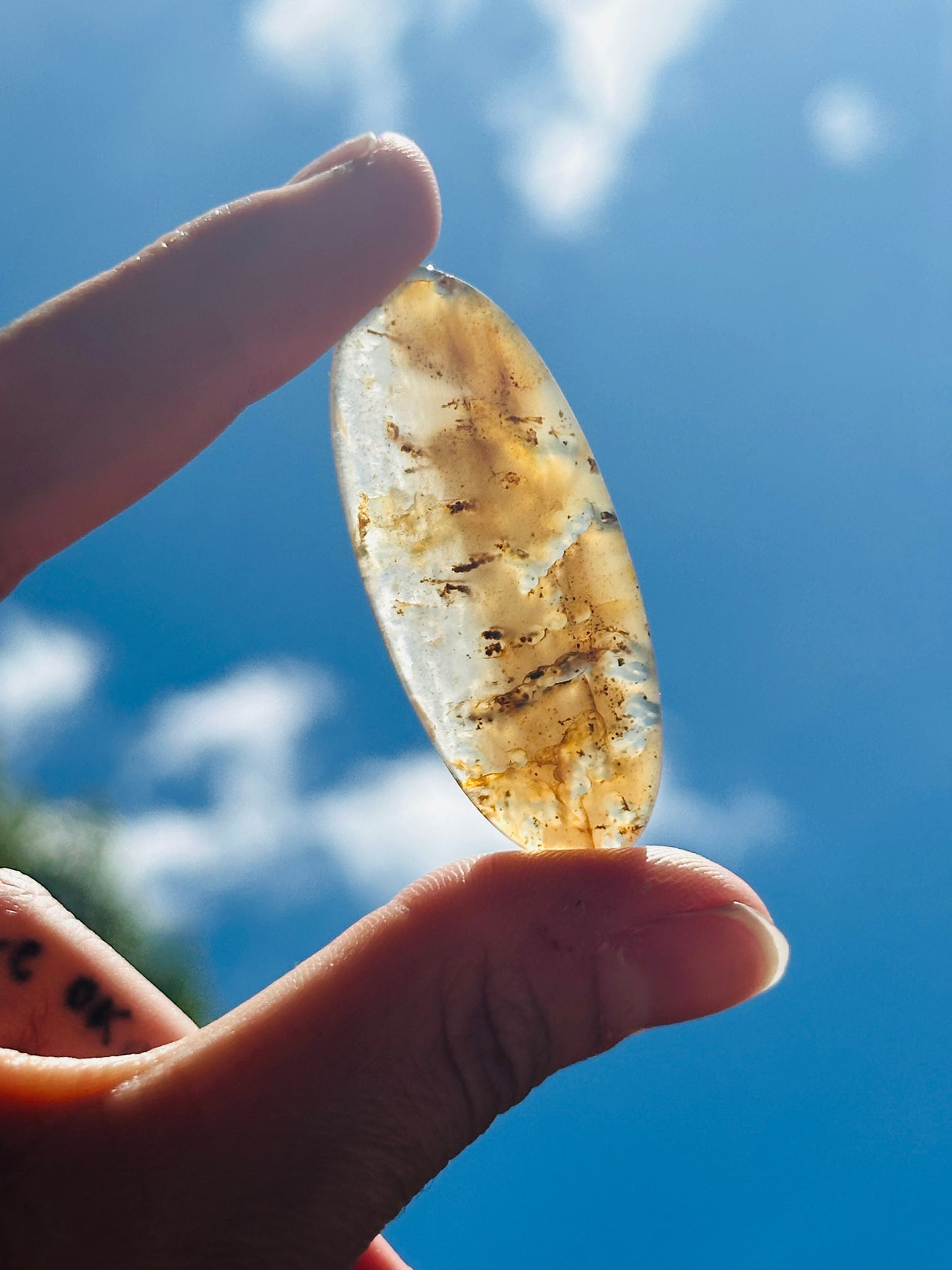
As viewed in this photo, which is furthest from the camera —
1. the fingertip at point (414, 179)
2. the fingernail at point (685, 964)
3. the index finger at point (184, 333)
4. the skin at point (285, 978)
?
the fingertip at point (414, 179)

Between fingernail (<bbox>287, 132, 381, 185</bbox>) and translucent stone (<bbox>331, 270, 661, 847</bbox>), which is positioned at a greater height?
fingernail (<bbox>287, 132, 381, 185</bbox>)

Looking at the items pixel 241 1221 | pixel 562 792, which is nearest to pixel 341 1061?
pixel 241 1221

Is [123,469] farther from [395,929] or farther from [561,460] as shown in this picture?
[395,929]

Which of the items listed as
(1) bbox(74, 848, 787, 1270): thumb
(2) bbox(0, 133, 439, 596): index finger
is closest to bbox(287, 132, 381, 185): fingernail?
(2) bbox(0, 133, 439, 596): index finger

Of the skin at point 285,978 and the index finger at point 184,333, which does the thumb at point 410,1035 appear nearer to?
the skin at point 285,978

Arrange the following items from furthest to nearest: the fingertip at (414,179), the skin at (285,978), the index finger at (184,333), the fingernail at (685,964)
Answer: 1. the fingertip at (414,179)
2. the index finger at (184,333)
3. the fingernail at (685,964)
4. the skin at (285,978)

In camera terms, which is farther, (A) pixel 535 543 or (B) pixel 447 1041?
(A) pixel 535 543

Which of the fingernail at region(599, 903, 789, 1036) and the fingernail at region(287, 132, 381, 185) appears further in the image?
the fingernail at region(287, 132, 381, 185)

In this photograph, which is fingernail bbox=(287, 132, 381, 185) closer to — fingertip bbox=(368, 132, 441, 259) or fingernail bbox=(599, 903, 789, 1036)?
fingertip bbox=(368, 132, 441, 259)

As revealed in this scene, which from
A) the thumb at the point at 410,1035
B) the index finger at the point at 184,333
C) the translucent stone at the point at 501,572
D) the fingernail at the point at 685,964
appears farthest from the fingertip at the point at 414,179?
the fingernail at the point at 685,964
